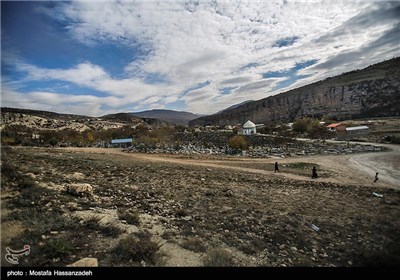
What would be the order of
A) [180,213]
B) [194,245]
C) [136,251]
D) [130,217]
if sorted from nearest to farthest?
[136,251] → [194,245] → [130,217] → [180,213]

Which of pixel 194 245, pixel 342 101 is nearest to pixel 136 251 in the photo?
pixel 194 245

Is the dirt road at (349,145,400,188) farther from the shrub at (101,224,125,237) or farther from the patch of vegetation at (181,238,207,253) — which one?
the shrub at (101,224,125,237)

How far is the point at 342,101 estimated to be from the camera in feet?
288

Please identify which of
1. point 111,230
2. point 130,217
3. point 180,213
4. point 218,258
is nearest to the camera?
point 218,258

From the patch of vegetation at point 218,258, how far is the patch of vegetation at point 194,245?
0.24 metres

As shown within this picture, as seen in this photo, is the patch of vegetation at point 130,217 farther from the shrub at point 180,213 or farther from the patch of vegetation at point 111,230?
the shrub at point 180,213

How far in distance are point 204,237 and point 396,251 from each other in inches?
208

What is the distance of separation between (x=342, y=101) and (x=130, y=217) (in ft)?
322

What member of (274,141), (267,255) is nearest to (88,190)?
(267,255)

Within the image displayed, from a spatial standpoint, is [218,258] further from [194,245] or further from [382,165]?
[382,165]

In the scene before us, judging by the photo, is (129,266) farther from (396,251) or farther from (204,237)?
(396,251)

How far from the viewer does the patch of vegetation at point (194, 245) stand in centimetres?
563

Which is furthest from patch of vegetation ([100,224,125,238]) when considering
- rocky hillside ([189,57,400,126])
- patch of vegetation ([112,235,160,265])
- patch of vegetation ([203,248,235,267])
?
rocky hillside ([189,57,400,126])

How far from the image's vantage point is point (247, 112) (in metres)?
112
